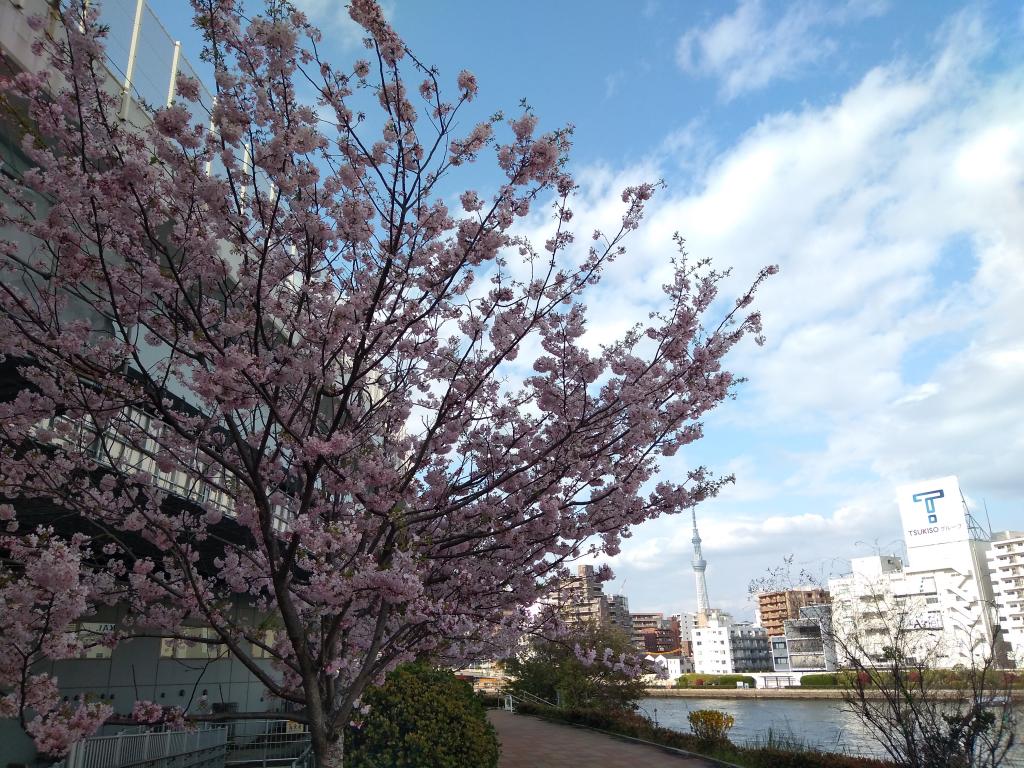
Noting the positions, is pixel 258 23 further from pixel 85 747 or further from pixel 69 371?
pixel 85 747

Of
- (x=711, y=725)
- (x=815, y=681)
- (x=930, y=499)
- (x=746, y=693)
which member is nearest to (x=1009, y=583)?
(x=930, y=499)

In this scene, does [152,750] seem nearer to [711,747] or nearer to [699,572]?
[711,747]

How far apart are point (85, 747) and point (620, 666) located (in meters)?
5.49

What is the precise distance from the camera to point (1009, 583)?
77438 mm

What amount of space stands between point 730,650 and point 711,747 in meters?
98.1

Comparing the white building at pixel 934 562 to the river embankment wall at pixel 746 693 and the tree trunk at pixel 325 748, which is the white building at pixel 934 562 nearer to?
the river embankment wall at pixel 746 693

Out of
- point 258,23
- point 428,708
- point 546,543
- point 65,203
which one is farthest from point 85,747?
point 258,23

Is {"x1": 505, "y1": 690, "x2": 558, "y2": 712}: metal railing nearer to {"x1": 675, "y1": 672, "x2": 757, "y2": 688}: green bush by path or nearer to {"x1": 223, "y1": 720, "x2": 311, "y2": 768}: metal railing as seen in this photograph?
{"x1": 223, "y1": 720, "x2": 311, "y2": 768}: metal railing

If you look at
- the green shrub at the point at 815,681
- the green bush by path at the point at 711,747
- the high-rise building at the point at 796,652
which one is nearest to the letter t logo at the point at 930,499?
the high-rise building at the point at 796,652

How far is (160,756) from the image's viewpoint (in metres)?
8.12

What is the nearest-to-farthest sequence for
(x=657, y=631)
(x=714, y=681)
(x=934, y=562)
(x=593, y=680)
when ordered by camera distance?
(x=593, y=680), (x=714, y=681), (x=934, y=562), (x=657, y=631)

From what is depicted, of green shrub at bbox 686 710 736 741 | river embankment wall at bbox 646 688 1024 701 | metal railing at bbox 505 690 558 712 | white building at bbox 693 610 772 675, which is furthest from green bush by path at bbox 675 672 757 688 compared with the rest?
green shrub at bbox 686 710 736 741

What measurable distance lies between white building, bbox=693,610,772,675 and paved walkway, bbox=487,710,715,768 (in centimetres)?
9225

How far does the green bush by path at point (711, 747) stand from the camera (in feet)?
32.9
